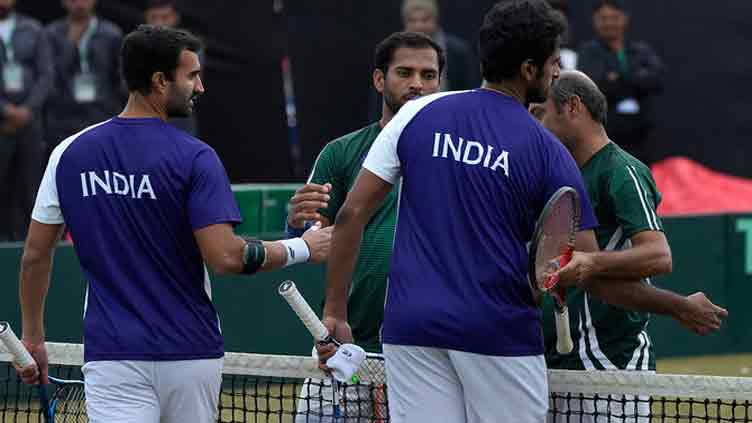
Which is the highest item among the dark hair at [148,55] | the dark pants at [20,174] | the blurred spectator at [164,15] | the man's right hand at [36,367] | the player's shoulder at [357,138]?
the dark hair at [148,55]

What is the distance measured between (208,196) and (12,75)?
7.31 m

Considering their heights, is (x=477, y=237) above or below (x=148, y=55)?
below

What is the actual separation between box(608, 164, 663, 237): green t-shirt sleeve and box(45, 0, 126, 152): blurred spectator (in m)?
7.35

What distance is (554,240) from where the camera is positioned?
4914 millimetres

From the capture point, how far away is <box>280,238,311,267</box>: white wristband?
5.57 meters

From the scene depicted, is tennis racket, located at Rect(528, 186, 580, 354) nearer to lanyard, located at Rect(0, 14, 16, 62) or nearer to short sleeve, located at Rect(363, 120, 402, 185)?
short sleeve, located at Rect(363, 120, 402, 185)

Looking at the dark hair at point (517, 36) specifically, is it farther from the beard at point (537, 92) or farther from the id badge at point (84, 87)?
the id badge at point (84, 87)

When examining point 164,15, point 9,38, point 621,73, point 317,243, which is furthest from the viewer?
point 621,73

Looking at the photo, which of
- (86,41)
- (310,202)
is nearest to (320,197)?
(310,202)

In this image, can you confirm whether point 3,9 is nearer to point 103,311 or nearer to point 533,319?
point 103,311

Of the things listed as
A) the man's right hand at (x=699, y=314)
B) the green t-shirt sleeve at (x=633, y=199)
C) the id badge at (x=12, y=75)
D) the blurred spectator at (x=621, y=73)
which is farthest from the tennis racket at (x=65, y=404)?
the blurred spectator at (x=621, y=73)

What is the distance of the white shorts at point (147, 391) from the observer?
17.2 feet

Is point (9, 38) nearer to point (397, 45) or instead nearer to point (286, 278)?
point (286, 278)

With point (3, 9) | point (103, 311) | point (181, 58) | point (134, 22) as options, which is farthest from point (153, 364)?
point (134, 22)
